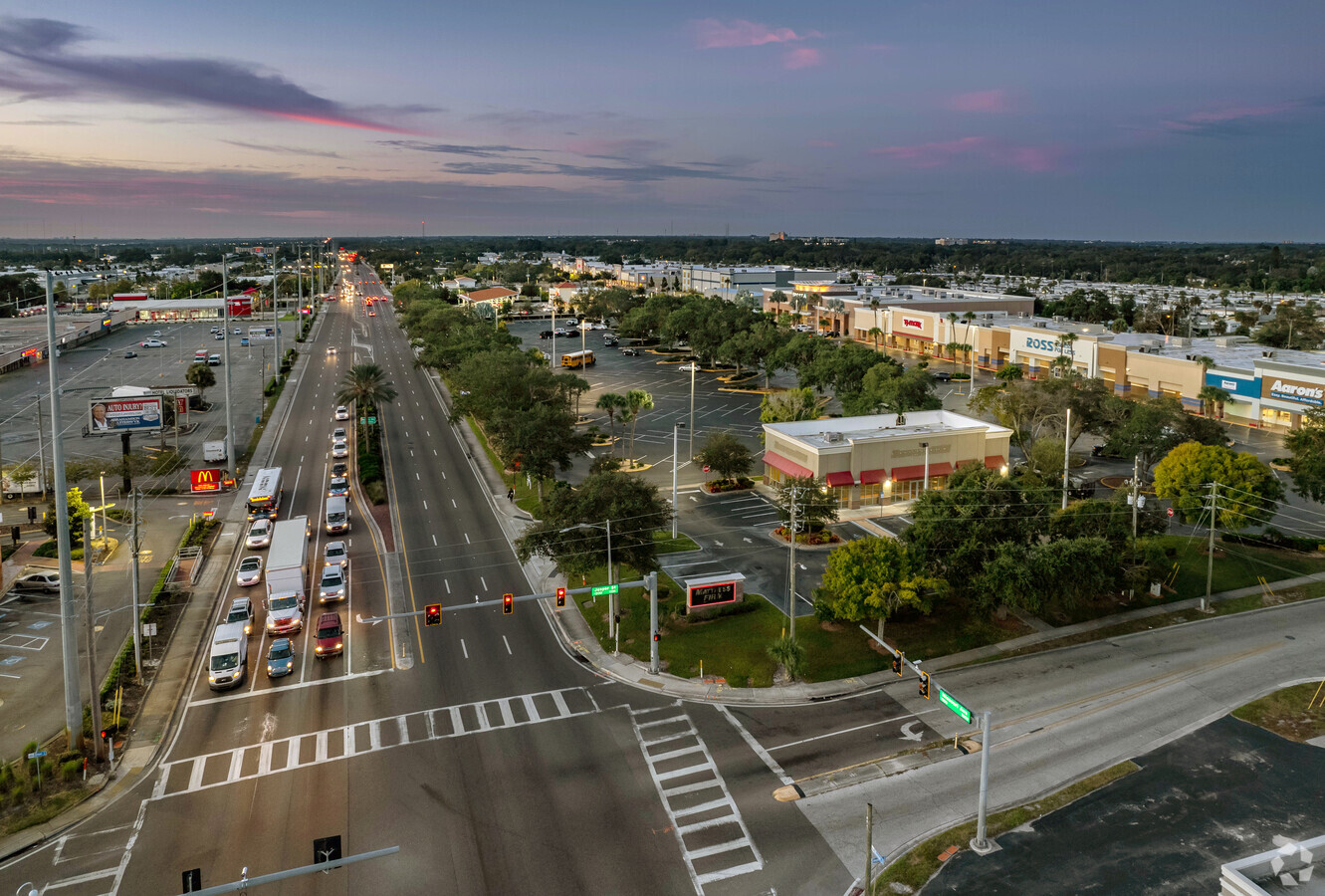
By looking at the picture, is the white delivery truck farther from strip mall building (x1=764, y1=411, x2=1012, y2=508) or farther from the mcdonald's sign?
strip mall building (x1=764, y1=411, x2=1012, y2=508)

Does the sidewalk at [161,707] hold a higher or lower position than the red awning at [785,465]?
lower

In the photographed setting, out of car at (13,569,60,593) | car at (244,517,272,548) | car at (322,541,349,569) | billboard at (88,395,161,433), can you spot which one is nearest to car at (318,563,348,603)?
car at (322,541,349,569)

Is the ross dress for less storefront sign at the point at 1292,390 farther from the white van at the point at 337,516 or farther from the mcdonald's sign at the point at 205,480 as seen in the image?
the mcdonald's sign at the point at 205,480

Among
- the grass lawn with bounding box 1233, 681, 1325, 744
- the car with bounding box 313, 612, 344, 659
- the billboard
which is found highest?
the billboard

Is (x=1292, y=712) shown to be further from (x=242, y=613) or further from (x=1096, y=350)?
(x=1096, y=350)

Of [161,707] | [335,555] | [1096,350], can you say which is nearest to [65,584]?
[161,707]

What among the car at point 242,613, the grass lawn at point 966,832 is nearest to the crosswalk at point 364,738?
the car at point 242,613
